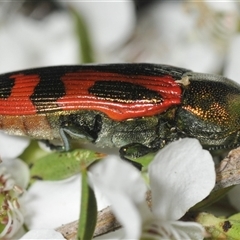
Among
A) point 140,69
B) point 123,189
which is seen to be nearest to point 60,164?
point 140,69

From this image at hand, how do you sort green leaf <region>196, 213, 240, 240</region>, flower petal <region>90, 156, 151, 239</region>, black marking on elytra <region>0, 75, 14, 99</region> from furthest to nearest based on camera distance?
black marking on elytra <region>0, 75, 14, 99</region>
green leaf <region>196, 213, 240, 240</region>
flower petal <region>90, 156, 151, 239</region>

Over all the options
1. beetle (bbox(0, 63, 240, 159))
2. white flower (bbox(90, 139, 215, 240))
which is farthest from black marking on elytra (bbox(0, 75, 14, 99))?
white flower (bbox(90, 139, 215, 240))

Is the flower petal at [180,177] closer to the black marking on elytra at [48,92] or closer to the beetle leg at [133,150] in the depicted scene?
the beetle leg at [133,150]

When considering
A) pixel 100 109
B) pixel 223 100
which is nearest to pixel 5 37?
pixel 100 109

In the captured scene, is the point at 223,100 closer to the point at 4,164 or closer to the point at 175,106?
the point at 175,106

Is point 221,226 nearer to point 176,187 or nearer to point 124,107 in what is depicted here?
point 176,187

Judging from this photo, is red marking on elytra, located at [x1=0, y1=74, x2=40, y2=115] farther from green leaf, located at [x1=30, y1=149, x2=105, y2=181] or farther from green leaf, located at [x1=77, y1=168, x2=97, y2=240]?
green leaf, located at [x1=77, y1=168, x2=97, y2=240]
